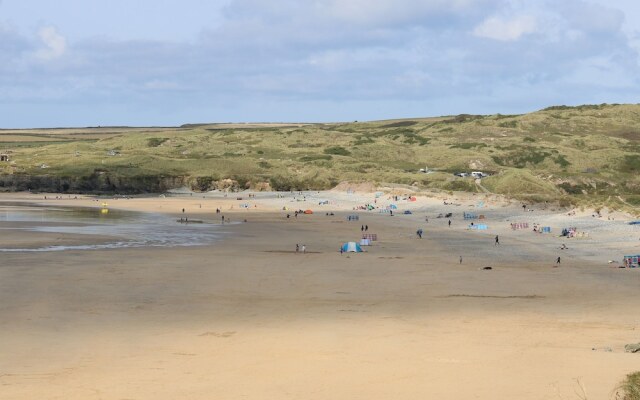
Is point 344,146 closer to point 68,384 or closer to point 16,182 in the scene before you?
point 16,182

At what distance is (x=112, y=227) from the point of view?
74062 mm

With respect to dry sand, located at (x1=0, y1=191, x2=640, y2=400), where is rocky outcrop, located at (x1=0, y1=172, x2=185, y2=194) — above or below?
above

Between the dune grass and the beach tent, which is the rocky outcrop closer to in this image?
the beach tent

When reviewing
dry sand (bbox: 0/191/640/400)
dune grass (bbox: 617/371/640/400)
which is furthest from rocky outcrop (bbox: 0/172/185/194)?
dune grass (bbox: 617/371/640/400)

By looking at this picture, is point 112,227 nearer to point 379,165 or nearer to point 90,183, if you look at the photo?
point 90,183

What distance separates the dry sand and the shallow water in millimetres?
4258

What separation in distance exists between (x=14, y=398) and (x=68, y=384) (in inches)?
63.6

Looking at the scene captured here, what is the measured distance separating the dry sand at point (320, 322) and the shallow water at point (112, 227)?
14.0 feet

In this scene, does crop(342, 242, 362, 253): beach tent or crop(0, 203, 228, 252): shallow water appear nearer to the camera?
crop(342, 242, 362, 253): beach tent

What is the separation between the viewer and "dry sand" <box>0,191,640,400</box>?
20.7 m

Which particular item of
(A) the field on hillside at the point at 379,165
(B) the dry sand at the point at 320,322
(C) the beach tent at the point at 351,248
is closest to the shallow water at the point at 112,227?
(B) the dry sand at the point at 320,322

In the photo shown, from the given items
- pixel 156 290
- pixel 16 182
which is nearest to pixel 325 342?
pixel 156 290

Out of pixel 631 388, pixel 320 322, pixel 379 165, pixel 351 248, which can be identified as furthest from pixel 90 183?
pixel 631 388

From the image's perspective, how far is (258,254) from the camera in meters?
54.2
